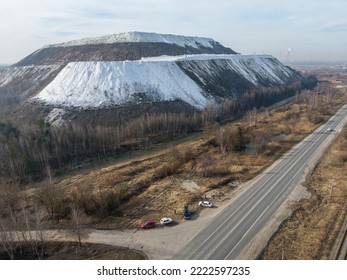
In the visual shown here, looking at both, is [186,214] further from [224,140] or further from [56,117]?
[56,117]

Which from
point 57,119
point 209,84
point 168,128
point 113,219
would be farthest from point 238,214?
point 209,84

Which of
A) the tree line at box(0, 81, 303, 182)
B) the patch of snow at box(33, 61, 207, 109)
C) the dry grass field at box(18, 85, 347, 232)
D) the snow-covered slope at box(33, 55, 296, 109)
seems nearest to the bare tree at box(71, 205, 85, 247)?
the dry grass field at box(18, 85, 347, 232)

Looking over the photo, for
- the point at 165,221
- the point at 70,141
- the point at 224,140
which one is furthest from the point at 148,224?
the point at 70,141

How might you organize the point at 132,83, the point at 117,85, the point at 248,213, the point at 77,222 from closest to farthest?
1. the point at 77,222
2. the point at 248,213
3. the point at 117,85
4. the point at 132,83

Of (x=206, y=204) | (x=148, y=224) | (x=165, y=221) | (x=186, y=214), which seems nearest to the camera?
(x=148, y=224)

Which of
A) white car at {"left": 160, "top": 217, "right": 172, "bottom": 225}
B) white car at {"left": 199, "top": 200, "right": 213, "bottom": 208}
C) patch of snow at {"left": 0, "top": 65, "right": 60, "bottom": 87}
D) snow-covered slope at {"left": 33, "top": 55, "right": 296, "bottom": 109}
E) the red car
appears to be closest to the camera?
the red car

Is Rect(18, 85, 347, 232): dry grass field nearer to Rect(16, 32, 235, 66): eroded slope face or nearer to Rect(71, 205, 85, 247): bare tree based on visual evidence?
Rect(71, 205, 85, 247): bare tree
